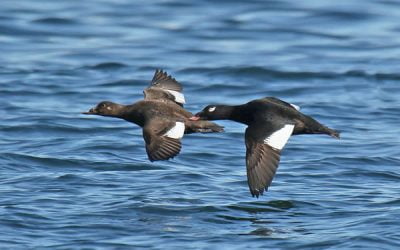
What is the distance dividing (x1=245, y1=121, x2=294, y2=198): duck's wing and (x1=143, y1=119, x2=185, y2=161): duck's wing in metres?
0.73

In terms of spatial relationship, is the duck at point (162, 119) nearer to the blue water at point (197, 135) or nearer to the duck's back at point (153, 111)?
the duck's back at point (153, 111)

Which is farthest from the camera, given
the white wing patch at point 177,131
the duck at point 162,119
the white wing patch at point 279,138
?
the white wing patch at point 177,131

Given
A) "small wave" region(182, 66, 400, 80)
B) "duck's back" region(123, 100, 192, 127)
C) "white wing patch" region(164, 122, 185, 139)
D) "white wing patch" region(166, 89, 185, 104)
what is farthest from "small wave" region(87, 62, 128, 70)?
"white wing patch" region(164, 122, 185, 139)

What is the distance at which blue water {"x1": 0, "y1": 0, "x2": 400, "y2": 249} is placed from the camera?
11070mm

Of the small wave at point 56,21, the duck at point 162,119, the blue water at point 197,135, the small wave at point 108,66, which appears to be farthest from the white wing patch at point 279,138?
the small wave at point 56,21

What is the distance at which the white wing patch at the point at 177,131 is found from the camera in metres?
12.0

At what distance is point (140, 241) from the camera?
10.6 m

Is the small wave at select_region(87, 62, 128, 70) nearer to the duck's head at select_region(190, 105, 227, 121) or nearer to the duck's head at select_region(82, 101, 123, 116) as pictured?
the duck's head at select_region(82, 101, 123, 116)

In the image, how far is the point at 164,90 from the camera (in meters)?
14.0

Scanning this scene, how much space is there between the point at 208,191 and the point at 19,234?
2.48 m

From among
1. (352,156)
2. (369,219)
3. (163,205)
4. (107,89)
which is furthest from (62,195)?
(107,89)

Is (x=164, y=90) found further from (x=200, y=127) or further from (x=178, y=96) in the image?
(x=200, y=127)

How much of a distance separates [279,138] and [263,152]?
24 centimetres

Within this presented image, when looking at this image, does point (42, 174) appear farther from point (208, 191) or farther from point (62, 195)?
point (208, 191)
